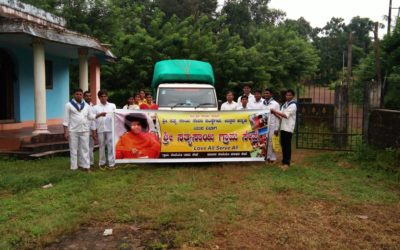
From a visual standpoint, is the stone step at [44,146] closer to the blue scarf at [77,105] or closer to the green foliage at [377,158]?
Result: the blue scarf at [77,105]

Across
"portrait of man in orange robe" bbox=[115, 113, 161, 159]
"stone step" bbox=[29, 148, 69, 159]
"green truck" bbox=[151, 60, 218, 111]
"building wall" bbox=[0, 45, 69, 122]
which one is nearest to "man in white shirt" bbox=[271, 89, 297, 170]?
"green truck" bbox=[151, 60, 218, 111]

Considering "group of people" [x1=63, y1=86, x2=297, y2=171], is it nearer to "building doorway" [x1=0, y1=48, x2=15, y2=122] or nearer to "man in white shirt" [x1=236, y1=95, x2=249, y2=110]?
"man in white shirt" [x1=236, y1=95, x2=249, y2=110]

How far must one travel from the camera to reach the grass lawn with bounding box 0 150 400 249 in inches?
173

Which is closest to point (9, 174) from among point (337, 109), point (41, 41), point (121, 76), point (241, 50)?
point (41, 41)

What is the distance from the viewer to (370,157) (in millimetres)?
8625

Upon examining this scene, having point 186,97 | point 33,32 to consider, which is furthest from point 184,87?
point 33,32

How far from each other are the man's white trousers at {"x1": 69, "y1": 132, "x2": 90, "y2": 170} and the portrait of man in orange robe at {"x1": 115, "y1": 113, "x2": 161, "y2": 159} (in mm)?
619

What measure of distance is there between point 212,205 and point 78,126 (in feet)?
11.5

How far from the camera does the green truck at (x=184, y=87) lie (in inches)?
383

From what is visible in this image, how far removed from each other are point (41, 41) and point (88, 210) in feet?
20.3

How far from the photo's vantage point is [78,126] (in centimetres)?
763

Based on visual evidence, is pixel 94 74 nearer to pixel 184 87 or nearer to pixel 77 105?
pixel 184 87

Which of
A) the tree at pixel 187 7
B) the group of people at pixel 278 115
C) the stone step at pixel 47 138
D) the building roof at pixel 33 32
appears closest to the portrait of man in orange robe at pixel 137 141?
the group of people at pixel 278 115

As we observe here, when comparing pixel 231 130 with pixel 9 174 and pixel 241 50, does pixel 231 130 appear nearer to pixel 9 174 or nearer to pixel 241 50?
pixel 9 174
